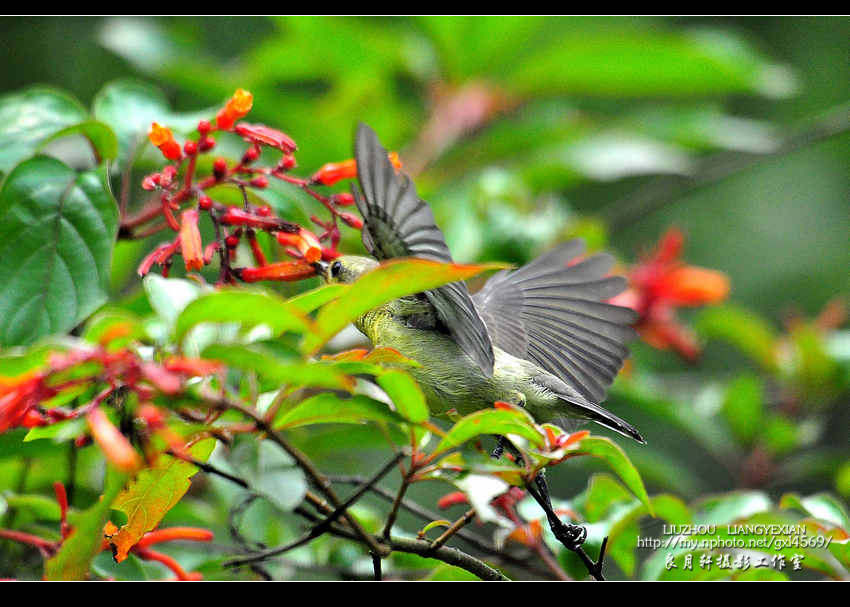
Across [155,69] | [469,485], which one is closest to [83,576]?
[469,485]

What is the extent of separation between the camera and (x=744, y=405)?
9.57ft

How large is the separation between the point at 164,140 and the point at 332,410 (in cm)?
58

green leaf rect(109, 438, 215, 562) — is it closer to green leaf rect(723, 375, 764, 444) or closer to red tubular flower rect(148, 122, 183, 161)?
red tubular flower rect(148, 122, 183, 161)

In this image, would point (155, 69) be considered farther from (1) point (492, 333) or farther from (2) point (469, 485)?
(2) point (469, 485)

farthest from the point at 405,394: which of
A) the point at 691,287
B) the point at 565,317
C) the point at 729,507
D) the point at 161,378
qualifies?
the point at 691,287

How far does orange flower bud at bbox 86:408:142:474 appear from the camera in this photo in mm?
916

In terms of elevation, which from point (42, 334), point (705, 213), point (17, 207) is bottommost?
point (705, 213)

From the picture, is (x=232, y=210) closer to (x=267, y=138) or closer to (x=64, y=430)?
(x=267, y=138)

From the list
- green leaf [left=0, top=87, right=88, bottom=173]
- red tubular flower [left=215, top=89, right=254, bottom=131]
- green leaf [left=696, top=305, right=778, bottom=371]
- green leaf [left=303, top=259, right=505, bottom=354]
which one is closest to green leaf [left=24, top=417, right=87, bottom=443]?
green leaf [left=303, top=259, right=505, bottom=354]

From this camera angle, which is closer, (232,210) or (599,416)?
(232,210)

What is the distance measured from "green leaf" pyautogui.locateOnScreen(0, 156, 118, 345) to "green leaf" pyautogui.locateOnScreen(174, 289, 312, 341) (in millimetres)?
565

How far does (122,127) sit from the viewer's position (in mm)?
2008

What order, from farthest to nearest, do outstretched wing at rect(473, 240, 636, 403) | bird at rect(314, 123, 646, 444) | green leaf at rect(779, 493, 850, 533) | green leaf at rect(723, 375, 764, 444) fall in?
green leaf at rect(723, 375, 764, 444) → outstretched wing at rect(473, 240, 636, 403) → green leaf at rect(779, 493, 850, 533) → bird at rect(314, 123, 646, 444)
